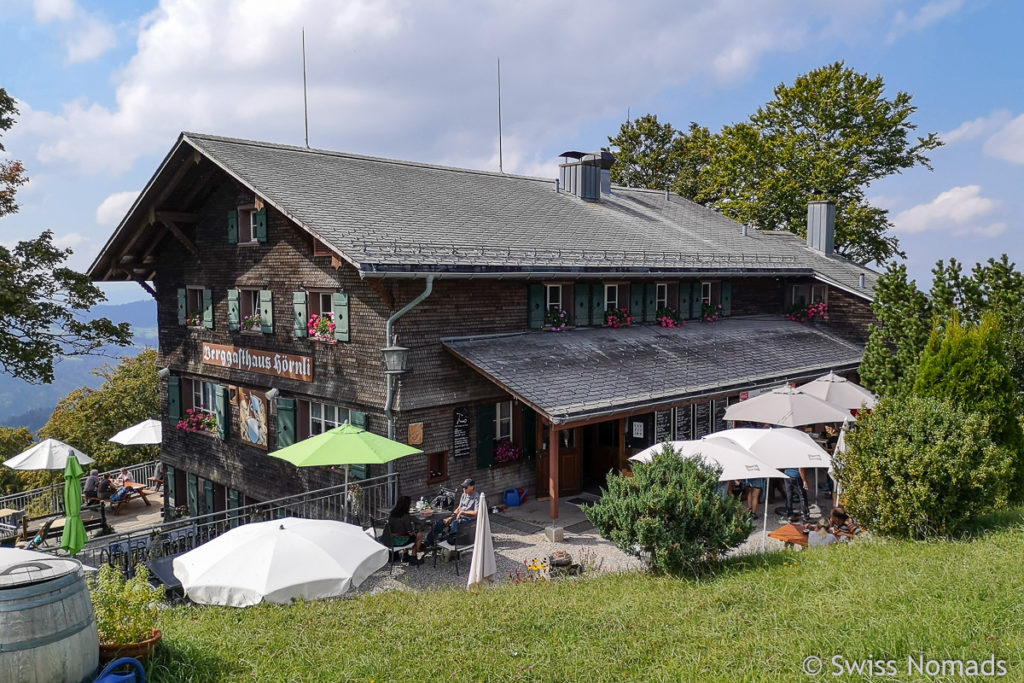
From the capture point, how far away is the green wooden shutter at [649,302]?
19312mm

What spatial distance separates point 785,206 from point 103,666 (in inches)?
1364

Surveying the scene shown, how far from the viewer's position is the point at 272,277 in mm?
16469

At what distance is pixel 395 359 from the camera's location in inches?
526

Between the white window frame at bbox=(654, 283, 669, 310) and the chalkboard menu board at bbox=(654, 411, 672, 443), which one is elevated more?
the white window frame at bbox=(654, 283, 669, 310)

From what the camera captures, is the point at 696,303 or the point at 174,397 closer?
the point at 174,397

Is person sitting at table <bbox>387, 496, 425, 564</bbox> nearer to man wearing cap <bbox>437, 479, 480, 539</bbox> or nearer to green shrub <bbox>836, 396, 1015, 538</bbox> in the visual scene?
man wearing cap <bbox>437, 479, 480, 539</bbox>

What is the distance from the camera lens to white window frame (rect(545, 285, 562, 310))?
17.1 meters

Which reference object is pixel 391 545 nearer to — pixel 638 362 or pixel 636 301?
pixel 638 362

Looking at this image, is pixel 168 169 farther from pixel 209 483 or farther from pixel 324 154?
pixel 209 483

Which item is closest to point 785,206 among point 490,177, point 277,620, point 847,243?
point 847,243

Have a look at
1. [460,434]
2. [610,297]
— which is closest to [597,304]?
[610,297]

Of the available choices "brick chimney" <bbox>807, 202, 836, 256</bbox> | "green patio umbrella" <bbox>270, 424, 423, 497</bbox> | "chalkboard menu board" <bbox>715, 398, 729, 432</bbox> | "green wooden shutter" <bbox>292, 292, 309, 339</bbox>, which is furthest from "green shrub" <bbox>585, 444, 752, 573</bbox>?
"brick chimney" <bbox>807, 202, 836, 256</bbox>

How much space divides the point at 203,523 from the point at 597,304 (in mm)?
9691

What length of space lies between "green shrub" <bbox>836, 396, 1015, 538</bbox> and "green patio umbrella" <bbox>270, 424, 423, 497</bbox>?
654cm
